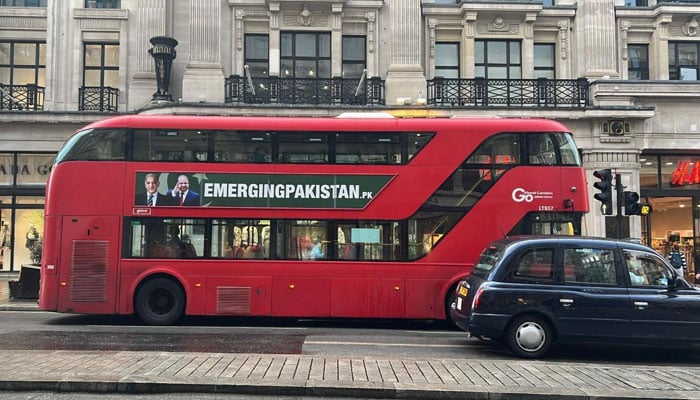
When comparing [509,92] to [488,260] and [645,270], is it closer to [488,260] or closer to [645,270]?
[488,260]

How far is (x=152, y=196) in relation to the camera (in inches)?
451

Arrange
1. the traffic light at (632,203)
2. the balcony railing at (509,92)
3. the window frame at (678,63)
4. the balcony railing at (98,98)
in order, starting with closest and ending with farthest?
the traffic light at (632,203), the balcony railing at (509,92), the balcony railing at (98,98), the window frame at (678,63)

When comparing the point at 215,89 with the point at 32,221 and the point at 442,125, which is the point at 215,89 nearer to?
the point at 32,221

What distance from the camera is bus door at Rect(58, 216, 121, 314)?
449 inches

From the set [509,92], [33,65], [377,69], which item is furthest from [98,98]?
[509,92]

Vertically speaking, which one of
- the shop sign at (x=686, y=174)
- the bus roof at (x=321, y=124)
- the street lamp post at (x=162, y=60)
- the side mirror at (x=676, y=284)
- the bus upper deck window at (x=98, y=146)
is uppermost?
the street lamp post at (x=162, y=60)

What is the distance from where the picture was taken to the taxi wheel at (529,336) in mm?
8375

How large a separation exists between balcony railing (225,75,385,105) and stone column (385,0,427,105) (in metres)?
1.16

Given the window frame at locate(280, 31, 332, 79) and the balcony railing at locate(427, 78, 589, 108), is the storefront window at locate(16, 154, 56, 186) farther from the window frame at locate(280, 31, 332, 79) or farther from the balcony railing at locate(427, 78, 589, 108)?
the balcony railing at locate(427, 78, 589, 108)

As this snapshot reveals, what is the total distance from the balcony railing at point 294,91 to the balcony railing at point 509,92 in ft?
→ 9.39

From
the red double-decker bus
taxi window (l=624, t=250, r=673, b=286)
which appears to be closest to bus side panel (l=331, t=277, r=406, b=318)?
the red double-decker bus

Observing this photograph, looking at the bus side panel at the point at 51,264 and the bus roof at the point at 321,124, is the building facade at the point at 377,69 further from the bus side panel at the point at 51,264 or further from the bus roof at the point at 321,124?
the bus side panel at the point at 51,264

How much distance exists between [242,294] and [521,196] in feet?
19.3

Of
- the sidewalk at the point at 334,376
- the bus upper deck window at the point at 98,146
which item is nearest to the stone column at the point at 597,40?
the sidewalk at the point at 334,376
